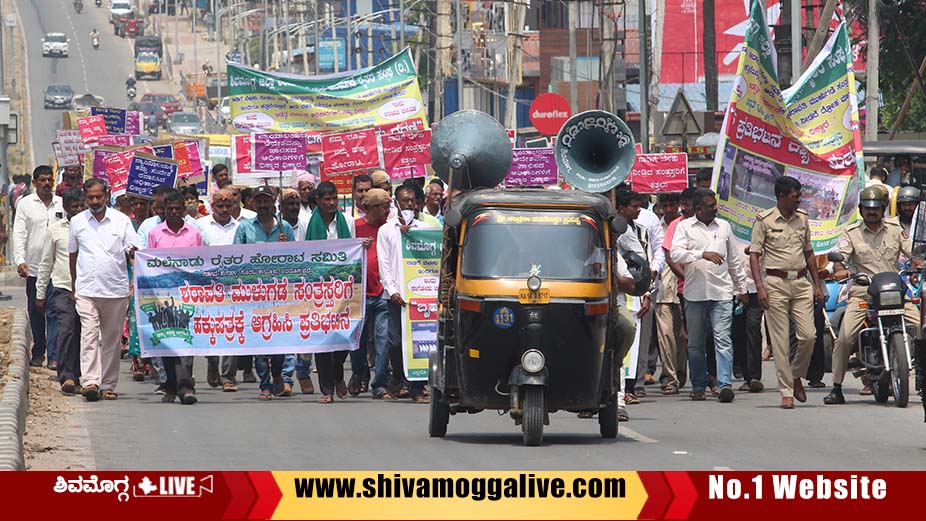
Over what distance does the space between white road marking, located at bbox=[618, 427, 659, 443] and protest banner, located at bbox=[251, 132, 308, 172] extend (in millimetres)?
10938

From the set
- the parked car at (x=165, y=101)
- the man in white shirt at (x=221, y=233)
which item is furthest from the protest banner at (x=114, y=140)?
the parked car at (x=165, y=101)

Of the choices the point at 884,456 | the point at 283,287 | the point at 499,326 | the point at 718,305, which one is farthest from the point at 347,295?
the point at 884,456

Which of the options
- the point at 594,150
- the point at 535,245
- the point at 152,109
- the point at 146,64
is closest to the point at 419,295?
the point at 594,150

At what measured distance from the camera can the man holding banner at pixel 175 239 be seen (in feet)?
52.6

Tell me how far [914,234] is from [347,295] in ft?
16.1

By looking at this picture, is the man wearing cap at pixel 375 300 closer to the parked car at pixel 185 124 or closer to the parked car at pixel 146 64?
the parked car at pixel 185 124

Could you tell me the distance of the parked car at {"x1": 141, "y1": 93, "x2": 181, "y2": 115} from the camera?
10006 centimetres

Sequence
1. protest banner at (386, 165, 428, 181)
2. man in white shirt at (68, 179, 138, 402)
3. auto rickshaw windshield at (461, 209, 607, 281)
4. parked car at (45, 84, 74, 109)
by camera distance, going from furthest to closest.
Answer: parked car at (45, 84, 74, 109), protest banner at (386, 165, 428, 181), man in white shirt at (68, 179, 138, 402), auto rickshaw windshield at (461, 209, 607, 281)

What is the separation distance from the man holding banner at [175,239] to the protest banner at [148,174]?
357 centimetres

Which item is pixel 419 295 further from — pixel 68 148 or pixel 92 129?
pixel 92 129

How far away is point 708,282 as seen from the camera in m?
16.4

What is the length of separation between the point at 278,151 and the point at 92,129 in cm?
938

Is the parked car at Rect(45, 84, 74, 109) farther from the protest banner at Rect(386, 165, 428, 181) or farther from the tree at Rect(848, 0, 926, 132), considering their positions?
the protest banner at Rect(386, 165, 428, 181)

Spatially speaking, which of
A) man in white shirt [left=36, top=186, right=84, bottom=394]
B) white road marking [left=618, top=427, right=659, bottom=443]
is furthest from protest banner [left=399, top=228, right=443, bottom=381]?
man in white shirt [left=36, top=186, right=84, bottom=394]
